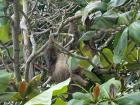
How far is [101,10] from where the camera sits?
51.4 inches

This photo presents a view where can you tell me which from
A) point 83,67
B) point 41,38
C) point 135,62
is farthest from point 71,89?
point 41,38

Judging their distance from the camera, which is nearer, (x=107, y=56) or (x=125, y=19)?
(x=125, y=19)

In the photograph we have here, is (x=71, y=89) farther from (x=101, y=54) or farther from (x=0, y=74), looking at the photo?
(x=0, y=74)

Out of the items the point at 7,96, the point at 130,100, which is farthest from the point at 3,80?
the point at 130,100

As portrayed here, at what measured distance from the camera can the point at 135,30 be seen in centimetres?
111

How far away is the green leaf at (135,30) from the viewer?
1105 millimetres

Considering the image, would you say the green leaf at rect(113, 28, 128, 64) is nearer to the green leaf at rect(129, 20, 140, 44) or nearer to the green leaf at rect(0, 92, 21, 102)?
the green leaf at rect(129, 20, 140, 44)

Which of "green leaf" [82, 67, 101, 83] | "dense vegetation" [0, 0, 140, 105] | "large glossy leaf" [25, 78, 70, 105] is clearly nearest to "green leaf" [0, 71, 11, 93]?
"dense vegetation" [0, 0, 140, 105]

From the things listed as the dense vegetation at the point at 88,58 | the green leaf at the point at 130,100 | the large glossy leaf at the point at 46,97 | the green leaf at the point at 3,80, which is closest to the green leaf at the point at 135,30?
the dense vegetation at the point at 88,58

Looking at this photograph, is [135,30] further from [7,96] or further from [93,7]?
[7,96]

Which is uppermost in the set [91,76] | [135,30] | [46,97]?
[135,30]

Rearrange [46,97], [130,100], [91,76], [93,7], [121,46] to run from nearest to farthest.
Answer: [46,97]
[130,100]
[121,46]
[93,7]
[91,76]

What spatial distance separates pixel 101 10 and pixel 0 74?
0.44m

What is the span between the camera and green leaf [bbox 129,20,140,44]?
1.11 m
